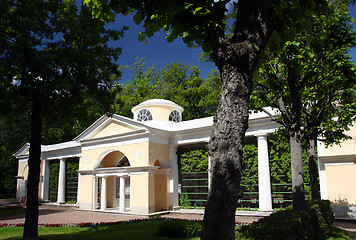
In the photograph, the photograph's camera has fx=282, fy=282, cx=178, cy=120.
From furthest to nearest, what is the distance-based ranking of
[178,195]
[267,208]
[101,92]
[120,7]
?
[178,195]
[267,208]
[101,92]
[120,7]

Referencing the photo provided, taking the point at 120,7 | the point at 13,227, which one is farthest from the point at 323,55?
the point at 13,227

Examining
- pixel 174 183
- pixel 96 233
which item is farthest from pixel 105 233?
pixel 174 183

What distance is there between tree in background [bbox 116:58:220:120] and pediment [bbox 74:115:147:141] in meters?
12.5

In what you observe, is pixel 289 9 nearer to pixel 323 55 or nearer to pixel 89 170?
pixel 323 55

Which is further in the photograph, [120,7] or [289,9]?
[120,7]

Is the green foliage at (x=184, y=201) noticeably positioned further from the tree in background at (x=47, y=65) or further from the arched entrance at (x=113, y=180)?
the tree in background at (x=47, y=65)

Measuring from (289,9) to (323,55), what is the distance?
215 inches

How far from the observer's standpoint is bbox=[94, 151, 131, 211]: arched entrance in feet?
61.3

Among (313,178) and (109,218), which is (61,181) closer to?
(109,218)

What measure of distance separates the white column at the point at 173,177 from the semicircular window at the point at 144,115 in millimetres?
4099

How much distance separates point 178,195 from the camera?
19500 mm

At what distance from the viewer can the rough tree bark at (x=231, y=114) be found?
368 cm

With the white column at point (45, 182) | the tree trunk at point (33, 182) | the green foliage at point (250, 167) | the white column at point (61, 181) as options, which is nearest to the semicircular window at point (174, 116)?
the green foliage at point (250, 167)

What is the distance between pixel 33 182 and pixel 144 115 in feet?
45.8
